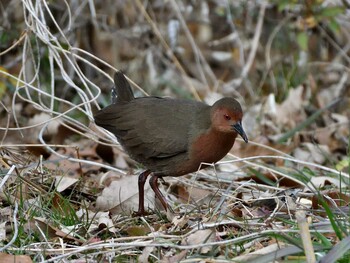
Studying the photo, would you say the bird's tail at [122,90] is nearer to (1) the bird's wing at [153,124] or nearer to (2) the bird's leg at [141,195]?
(1) the bird's wing at [153,124]

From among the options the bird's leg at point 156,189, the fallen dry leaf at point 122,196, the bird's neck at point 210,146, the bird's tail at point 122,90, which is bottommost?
the fallen dry leaf at point 122,196

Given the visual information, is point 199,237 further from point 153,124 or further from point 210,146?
point 153,124

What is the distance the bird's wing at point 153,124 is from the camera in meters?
4.61

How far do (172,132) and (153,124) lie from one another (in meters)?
0.15

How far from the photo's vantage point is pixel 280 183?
5242 mm

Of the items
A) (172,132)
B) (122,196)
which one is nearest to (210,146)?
(172,132)

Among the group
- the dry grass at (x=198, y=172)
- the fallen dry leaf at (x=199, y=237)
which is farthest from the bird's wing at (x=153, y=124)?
the fallen dry leaf at (x=199, y=237)

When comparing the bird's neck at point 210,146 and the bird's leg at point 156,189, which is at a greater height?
the bird's neck at point 210,146

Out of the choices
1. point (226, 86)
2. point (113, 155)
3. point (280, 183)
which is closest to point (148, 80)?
point (226, 86)

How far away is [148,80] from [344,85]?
203 cm

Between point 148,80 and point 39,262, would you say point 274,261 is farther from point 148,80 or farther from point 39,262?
point 148,80

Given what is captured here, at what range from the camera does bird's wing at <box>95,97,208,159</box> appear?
4.61 metres

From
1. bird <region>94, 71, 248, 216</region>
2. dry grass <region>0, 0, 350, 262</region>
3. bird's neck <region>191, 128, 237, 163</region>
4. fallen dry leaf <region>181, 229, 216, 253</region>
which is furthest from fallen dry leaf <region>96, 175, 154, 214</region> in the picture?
fallen dry leaf <region>181, 229, 216, 253</region>

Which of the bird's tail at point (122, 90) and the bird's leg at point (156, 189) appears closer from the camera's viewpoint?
the bird's leg at point (156, 189)
